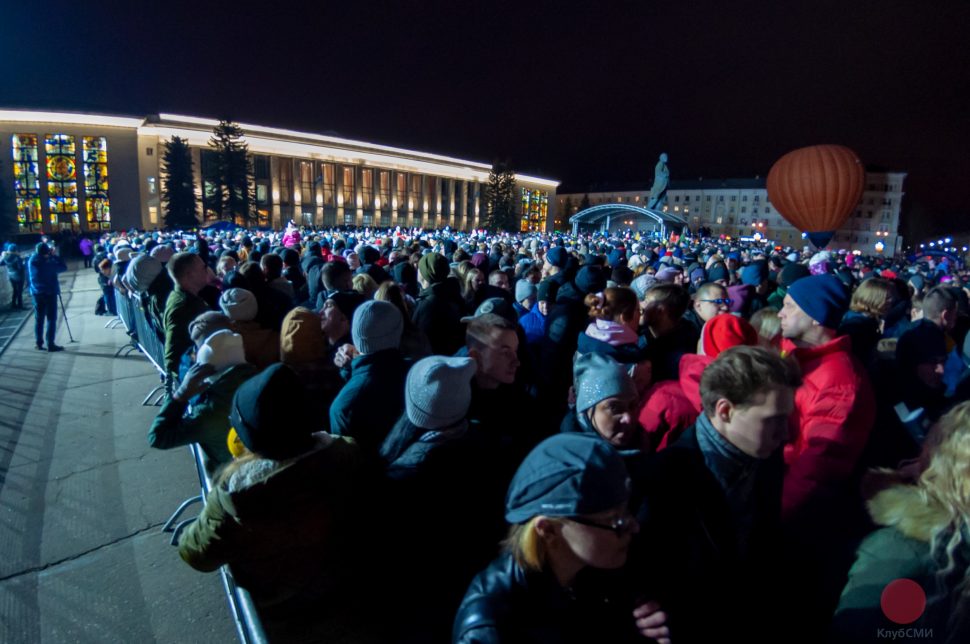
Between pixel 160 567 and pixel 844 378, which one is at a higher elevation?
pixel 844 378

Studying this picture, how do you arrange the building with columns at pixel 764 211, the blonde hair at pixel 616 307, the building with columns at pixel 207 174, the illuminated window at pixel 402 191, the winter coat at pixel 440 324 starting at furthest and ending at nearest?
1. the building with columns at pixel 764 211
2. the illuminated window at pixel 402 191
3. the building with columns at pixel 207 174
4. the winter coat at pixel 440 324
5. the blonde hair at pixel 616 307

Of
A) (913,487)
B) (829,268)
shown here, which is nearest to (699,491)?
(913,487)

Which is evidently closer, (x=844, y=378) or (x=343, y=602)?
(x=343, y=602)

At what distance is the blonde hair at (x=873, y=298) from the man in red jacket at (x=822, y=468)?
177 cm

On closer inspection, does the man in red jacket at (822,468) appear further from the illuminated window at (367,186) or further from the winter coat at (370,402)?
the illuminated window at (367,186)

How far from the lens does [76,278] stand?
2080cm

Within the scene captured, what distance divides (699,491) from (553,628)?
2.33 feet

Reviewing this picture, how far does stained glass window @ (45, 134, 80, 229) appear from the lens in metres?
51.4

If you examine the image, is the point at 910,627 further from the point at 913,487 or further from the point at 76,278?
the point at 76,278

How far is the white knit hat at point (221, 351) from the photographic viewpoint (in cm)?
282

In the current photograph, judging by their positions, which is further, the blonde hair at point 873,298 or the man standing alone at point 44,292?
the man standing alone at point 44,292

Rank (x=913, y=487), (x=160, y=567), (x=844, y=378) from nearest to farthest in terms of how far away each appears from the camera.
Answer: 1. (x=913, y=487)
2. (x=844, y=378)
3. (x=160, y=567)

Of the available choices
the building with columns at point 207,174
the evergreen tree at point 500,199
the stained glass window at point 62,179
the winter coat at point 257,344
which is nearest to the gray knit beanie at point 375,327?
the winter coat at point 257,344

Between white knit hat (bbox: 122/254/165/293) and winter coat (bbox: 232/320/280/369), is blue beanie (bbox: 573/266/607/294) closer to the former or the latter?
winter coat (bbox: 232/320/280/369)
